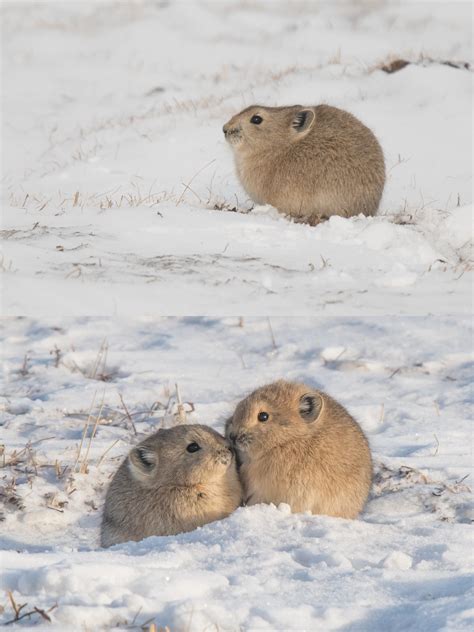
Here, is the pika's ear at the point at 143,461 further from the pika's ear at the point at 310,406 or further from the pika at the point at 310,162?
the pika at the point at 310,162

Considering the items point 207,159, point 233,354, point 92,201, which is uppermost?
point 92,201

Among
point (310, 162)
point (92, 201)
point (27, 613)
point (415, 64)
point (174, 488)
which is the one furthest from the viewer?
point (415, 64)

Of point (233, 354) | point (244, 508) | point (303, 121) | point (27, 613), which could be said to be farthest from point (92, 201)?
point (27, 613)

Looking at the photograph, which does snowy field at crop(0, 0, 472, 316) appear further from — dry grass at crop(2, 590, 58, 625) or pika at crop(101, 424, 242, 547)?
dry grass at crop(2, 590, 58, 625)

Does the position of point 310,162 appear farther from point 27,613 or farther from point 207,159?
point 27,613

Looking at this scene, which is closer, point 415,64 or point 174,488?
point 174,488

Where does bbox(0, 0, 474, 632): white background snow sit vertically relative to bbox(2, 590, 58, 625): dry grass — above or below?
below

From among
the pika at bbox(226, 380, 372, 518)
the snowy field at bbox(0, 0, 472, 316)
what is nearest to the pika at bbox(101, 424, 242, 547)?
the pika at bbox(226, 380, 372, 518)
